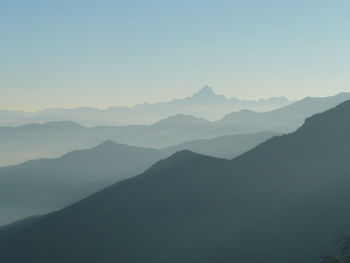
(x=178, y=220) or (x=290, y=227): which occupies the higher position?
(x=178, y=220)

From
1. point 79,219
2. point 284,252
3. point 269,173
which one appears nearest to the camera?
point 284,252

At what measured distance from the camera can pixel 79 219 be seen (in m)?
199

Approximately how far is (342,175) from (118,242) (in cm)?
10369

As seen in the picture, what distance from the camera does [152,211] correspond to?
187 m

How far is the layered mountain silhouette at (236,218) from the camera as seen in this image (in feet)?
453

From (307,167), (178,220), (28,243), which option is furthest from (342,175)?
(28,243)

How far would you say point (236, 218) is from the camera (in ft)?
532

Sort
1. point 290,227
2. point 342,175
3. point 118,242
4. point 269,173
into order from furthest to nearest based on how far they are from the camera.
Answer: point 269,173
point 118,242
point 342,175
point 290,227

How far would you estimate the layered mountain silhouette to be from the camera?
138m

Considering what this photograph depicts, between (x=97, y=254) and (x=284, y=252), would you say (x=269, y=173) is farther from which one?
(x=97, y=254)

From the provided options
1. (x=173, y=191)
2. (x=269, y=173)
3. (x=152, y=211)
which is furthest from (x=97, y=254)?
(x=269, y=173)

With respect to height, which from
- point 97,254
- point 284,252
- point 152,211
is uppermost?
point 152,211

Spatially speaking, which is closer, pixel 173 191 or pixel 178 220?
pixel 178 220

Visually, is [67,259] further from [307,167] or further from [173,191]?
[307,167]
